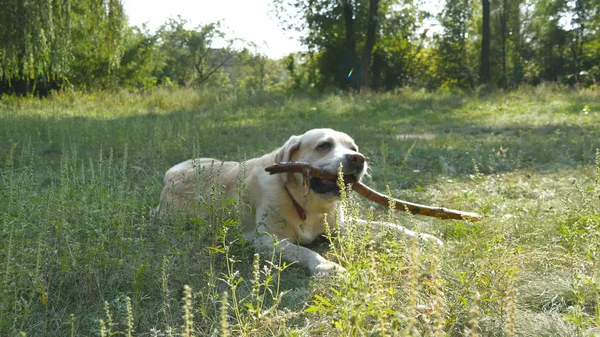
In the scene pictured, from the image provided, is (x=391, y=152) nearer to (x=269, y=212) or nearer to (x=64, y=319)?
(x=269, y=212)

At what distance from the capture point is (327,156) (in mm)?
3975

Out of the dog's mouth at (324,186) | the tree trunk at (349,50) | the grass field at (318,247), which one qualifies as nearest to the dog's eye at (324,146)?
the dog's mouth at (324,186)

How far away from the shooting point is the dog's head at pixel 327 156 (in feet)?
12.5

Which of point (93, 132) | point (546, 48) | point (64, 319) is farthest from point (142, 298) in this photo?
point (546, 48)

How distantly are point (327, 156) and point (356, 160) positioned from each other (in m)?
0.23

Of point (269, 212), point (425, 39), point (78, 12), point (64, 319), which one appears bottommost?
point (64, 319)

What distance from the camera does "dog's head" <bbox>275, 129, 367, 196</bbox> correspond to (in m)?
3.82

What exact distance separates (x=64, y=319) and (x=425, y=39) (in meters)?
31.6

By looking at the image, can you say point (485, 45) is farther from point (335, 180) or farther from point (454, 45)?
point (335, 180)

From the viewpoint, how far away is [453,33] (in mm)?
30438

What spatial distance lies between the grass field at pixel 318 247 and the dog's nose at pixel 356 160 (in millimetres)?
627

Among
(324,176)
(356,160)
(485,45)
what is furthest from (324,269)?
(485,45)

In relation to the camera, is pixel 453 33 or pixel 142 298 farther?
pixel 453 33

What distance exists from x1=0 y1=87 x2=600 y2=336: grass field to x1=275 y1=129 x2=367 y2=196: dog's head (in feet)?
1.63
